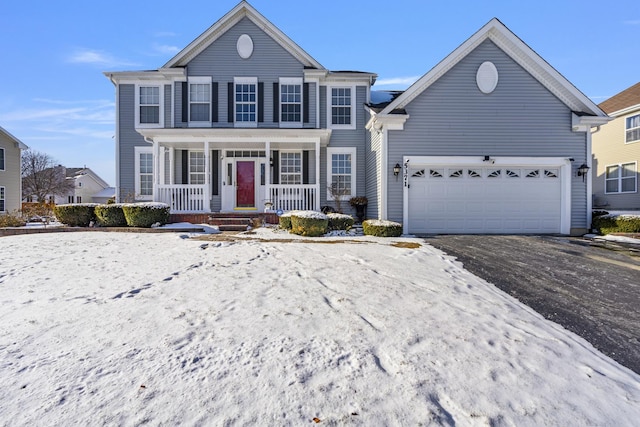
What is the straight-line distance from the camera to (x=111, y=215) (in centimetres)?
1055

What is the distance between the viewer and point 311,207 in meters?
12.8

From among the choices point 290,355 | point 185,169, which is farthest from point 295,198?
point 290,355

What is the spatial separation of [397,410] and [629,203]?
20830 mm

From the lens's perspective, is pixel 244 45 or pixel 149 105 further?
pixel 149 105

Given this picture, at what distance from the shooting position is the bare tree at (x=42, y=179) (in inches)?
1571

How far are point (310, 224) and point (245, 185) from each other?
5.60 metres

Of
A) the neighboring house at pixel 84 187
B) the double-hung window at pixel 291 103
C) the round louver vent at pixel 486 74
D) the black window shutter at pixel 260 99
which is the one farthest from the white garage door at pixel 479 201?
the neighboring house at pixel 84 187

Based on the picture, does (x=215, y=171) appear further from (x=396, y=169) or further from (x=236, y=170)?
(x=396, y=169)

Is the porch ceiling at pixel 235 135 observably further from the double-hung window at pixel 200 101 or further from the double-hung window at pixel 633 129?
the double-hung window at pixel 633 129

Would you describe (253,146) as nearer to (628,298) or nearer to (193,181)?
(193,181)

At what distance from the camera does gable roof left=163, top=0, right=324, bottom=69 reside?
1350 cm

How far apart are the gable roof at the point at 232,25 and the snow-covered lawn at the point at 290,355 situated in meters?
11.3

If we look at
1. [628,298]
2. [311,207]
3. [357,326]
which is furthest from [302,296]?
[311,207]

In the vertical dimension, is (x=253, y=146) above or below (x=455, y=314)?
above
